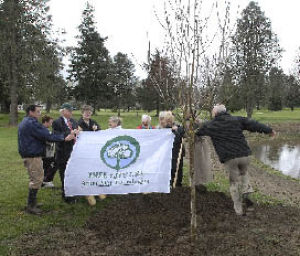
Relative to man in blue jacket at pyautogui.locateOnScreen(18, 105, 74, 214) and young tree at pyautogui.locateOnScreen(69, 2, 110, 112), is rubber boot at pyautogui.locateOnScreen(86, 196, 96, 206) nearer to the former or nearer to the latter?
man in blue jacket at pyautogui.locateOnScreen(18, 105, 74, 214)

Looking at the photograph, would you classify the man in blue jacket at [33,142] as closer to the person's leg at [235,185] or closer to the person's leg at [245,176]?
the person's leg at [235,185]

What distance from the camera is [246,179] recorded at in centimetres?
701

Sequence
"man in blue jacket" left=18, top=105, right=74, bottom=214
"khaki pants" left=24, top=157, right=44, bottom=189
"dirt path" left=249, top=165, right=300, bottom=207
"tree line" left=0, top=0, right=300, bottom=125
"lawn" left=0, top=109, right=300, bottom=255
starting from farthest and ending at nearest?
1. "tree line" left=0, top=0, right=300, bottom=125
2. "dirt path" left=249, top=165, right=300, bottom=207
3. "khaki pants" left=24, top=157, right=44, bottom=189
4. "man in blue jacket" left=18, top=105, right=74, bottom=214
5. "lawn" left=0, top=109, right=300, bottom=255

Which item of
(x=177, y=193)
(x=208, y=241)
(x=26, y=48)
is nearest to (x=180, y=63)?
(x=208, y=241)

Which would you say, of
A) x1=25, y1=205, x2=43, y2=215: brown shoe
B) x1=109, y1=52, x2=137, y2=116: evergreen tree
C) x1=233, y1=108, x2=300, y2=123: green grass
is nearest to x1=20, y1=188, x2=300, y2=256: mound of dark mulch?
x1=25, y1=205, x2=43, y2=215: brown shoe

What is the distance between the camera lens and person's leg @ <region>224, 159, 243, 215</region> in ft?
22.6

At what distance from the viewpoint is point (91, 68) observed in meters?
44.9

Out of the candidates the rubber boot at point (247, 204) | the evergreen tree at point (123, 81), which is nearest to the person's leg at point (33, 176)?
the rubber boot at point (247, 204)

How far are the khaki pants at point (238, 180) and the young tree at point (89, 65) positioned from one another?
1535 inches

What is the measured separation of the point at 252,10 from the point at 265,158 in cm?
3110

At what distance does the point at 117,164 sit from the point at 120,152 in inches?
10.2

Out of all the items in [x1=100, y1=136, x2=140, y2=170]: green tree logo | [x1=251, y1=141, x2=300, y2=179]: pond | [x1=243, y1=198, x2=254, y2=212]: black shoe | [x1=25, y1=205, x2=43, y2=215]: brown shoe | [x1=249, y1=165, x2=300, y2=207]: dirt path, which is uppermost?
[x1=100, y1=136, x2=140, y2=170]: green tree logo

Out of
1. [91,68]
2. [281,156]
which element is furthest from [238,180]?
[91,68]

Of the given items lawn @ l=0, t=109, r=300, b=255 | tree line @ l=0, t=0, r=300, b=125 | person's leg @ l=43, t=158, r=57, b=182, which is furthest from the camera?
tree line @ l=0, t=0, r=300, b=125
